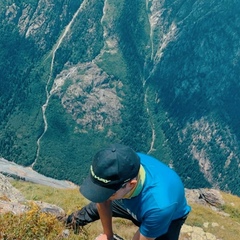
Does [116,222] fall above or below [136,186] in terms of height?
below

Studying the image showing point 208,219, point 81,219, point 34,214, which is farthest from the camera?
point 208,219

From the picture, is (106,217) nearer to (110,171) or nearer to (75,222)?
(75,222)

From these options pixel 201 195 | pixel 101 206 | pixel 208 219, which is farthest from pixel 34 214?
pixel 201 195

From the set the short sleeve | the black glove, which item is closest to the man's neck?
the short sleeve

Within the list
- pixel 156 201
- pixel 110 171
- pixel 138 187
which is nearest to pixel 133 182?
pixel 138 187

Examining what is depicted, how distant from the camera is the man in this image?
862cm

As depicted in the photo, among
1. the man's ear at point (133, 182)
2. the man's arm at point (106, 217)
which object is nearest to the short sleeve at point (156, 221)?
the man's ear at point (133, 182)

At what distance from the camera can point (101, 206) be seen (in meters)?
11.5

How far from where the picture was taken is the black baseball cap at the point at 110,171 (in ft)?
28.1

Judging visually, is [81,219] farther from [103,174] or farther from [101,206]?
[103,174]

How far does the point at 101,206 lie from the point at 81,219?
8.89 ft

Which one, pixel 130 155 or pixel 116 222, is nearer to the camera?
pixel 130 155

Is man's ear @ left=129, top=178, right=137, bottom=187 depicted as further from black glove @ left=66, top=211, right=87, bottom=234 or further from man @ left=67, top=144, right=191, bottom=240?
black glove @ left=66, top=211, right=87, bottom=234

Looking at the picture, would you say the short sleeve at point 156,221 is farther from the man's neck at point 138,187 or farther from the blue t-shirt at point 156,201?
the man's neck at point 138,187
